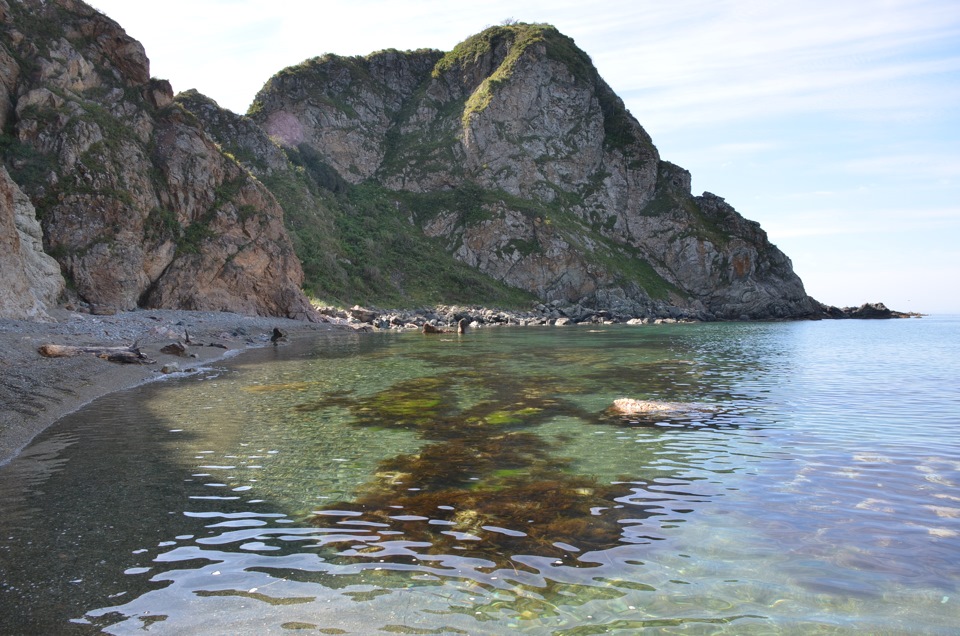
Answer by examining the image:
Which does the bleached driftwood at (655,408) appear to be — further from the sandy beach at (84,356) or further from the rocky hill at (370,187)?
the rocky hill at (370,187)

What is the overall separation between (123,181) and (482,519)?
40536mm

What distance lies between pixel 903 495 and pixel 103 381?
19360 mm

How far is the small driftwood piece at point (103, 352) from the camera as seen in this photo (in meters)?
17.8

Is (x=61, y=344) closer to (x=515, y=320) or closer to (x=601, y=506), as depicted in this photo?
(x=601, y=506)

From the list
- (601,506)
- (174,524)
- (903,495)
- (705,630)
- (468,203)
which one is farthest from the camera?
(468,203)

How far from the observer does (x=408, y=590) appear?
5105mm

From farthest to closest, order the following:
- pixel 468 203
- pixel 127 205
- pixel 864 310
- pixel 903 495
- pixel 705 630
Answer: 1. pixel 864 310
2. pixel 468 203
3. pixel 127 205
4. pixel 903 495
5. pixel 705 630

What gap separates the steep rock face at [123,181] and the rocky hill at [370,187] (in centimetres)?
14

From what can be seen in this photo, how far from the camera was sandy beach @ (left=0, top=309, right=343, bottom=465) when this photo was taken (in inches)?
467

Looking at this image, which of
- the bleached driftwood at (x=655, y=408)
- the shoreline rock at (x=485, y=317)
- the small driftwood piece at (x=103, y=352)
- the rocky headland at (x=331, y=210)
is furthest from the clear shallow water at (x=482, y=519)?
the shoreline rock at (x=485, y=317)

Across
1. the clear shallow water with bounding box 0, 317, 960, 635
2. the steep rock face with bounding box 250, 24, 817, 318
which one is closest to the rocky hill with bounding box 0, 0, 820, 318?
the steep rock face with bounding box 250, 24, 817, 318

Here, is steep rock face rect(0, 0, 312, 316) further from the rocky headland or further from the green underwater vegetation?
the green underwater vegetation

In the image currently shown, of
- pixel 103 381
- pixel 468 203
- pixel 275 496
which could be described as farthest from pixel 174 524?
pixel 468 203

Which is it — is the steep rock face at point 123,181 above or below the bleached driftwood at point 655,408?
above
